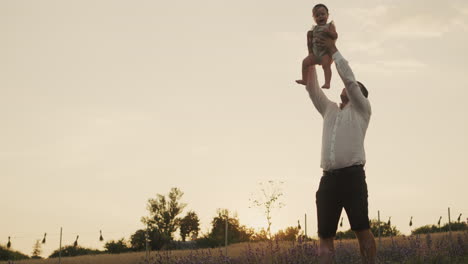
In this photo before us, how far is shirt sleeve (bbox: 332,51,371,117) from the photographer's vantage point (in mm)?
4773

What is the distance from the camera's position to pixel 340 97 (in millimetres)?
5113

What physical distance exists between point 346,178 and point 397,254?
5.89 metres

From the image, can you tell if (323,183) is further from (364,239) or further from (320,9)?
(320,9)

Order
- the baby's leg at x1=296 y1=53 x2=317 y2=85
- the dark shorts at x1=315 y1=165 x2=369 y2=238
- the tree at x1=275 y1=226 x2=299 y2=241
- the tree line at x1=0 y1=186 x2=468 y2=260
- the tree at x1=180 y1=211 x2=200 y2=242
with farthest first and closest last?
the tree at x1=180 y1=211 x2=200 y2=242, the tree line at x1=0 y1=186 x2=468 y2=260, the tree at x1=275 y1=226 x2=299 y2=241, the baby's leg at x1=296 y1=53 x2=317 y2=85, the dark shorts at x1=315 y1=165 x2=369 y2=238

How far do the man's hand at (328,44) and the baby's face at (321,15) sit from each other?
0.16 metres

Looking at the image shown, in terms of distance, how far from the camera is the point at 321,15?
16.1 ft

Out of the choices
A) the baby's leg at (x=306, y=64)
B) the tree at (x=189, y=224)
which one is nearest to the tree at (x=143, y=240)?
the tree at (x=189, y=224)

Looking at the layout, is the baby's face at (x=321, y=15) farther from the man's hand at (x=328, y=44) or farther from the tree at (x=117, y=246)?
the tree at (x=117, y=246)

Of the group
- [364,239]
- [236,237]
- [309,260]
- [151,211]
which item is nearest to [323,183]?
[364,239]

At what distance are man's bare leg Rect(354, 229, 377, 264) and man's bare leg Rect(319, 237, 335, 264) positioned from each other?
0.86 ft

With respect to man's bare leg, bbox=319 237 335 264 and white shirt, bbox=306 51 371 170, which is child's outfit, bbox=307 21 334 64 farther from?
Answer: man's bare leg, bbox=319 237 335 264

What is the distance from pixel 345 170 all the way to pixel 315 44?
115 cm

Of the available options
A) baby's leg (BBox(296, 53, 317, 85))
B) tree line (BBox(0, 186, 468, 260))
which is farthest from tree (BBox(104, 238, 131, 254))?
baby's leg (BBox(296, 53, 317, 85))

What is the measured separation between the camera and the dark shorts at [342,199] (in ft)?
15.4
